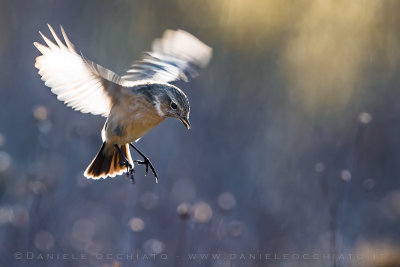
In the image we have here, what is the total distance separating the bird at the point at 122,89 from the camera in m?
2.00

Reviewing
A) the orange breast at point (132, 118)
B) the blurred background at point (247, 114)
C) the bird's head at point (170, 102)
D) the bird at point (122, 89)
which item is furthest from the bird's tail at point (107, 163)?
the blurred background at point (247, 114)

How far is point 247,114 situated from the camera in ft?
18.8

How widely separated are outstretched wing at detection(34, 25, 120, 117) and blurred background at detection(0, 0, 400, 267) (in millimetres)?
Result: 2220

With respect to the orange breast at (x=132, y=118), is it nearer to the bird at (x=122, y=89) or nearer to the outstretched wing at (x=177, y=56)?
the bird at (x=122, y=89)

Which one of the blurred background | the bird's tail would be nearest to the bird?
the bird's tail

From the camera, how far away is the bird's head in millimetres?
2338

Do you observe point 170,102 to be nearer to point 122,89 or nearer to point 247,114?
point 122,89

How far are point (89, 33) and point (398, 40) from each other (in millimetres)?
3243

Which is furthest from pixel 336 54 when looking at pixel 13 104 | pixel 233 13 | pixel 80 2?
pixel 13 104

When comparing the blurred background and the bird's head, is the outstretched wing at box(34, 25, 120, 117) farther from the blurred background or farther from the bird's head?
the blurred background

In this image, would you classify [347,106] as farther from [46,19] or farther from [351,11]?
[46,19]

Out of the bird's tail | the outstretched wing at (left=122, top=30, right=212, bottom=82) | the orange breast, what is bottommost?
the bird's tail

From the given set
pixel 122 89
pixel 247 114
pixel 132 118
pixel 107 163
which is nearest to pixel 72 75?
pixel 122 89

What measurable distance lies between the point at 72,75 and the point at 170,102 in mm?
435
